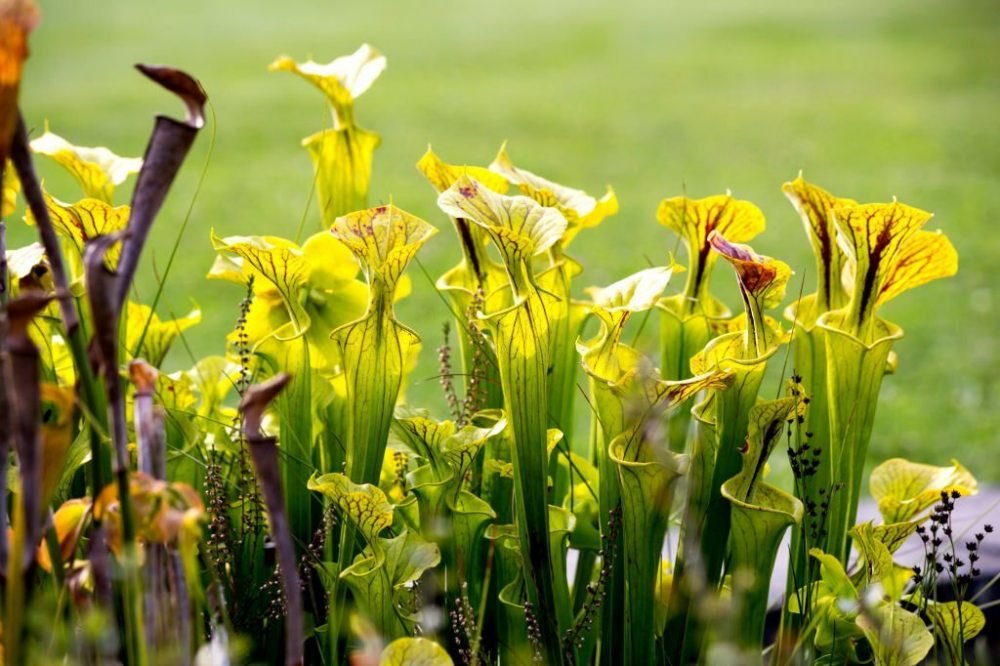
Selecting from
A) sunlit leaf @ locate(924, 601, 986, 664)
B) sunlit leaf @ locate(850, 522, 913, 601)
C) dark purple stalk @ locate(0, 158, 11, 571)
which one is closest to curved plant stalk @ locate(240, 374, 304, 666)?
dark purple stalk @ locate(0, 158, 11, 571)

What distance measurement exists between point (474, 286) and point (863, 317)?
43 cm

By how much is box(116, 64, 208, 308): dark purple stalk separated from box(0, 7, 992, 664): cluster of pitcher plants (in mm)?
103

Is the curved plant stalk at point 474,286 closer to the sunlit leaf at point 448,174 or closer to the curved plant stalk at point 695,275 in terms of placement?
the sunlit leaf at point 448,174

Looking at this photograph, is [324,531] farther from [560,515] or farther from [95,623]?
[95,623]

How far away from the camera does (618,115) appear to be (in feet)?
30.4

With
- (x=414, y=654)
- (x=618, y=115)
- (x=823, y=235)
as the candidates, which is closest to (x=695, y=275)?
(x=823, y=235)

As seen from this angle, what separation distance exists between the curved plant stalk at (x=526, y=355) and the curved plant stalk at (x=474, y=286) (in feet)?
0.50

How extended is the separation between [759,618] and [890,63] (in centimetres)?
1039

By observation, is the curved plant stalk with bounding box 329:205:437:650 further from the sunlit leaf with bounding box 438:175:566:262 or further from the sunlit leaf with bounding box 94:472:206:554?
the sunlit leaf with bounding box 94:472:206:554

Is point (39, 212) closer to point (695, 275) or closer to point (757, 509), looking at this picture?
point (757, 509)

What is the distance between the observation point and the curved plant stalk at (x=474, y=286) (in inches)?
48.8

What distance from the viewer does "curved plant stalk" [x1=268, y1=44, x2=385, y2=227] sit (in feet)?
4.33

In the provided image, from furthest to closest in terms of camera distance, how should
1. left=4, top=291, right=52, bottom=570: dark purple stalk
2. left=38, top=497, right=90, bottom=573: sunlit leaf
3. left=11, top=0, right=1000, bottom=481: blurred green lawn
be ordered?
left=11, top=0, right=1000, bottom=481: blurred green lawn < left=38, top=497, right=90, bottom=573: sunlit leaf < left=4, top=291, right=52, bottom=570: dark purple stalk

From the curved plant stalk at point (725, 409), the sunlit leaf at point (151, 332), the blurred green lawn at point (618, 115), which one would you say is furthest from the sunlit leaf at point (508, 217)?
the blurred green lawn at point (618, 115)
